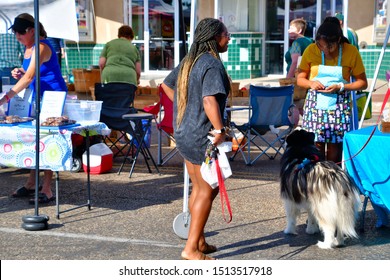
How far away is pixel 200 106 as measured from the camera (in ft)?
17.4

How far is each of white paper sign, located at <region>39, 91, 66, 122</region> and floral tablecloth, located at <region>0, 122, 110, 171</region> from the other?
0.23 m

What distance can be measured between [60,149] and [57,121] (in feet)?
0.91

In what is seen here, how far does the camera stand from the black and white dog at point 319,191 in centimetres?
562

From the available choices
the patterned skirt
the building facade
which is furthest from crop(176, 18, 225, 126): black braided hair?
the building facade

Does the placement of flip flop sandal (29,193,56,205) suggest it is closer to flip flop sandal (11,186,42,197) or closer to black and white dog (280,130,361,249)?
flip flop sandal (11,186,42,197)

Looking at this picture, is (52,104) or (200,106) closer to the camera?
(200,106)

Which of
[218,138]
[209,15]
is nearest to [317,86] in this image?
[218,138]

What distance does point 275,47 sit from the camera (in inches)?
693

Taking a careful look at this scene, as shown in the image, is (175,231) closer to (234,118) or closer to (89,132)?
(89,132)

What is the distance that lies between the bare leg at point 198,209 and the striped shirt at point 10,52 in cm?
723

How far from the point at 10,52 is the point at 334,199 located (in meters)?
7.96

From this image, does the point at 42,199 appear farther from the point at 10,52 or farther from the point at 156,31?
the point at 156,31

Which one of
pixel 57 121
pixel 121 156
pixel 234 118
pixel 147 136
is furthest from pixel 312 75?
pixel 234 118

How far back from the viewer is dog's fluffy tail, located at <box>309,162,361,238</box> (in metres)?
5.60
